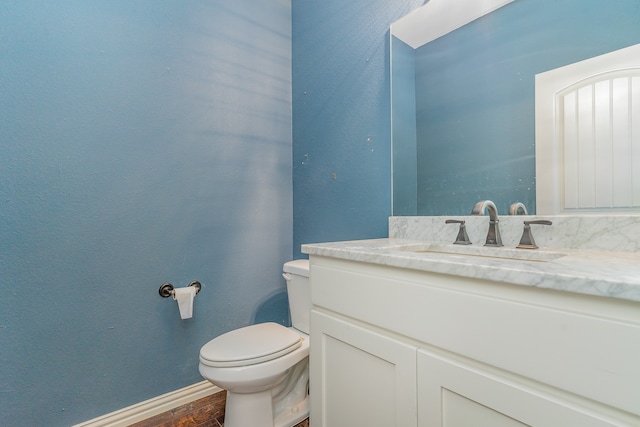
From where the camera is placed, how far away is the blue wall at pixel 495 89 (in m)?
0.89

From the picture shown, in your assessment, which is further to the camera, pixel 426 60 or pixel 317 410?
pixel 426 60

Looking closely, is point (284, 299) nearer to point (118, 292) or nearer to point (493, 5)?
point (118, 292)

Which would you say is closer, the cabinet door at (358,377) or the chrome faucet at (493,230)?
the cabinet door at (358,377)

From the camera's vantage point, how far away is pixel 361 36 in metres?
1.50

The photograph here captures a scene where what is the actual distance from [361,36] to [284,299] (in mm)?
1574

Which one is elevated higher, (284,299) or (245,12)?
(245,12)

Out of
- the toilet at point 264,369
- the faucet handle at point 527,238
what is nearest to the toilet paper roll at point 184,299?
the toilet at point 264,369

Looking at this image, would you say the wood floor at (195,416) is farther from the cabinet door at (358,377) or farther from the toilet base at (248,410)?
the cabinet door at (358,377)

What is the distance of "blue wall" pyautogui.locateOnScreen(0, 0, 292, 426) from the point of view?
1107 millimetres

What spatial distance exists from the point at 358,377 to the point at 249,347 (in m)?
0.51

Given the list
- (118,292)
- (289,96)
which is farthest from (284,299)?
(289,96)

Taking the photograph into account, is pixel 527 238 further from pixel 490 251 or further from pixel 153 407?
pixel 153 407

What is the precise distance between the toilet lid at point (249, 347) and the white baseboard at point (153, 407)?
0.45 metres

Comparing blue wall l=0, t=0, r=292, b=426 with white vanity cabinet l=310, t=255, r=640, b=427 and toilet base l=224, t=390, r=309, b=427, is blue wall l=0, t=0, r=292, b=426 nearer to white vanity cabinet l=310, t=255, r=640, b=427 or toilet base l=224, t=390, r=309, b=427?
toilet base l=224, t=390, r=309, b=427
